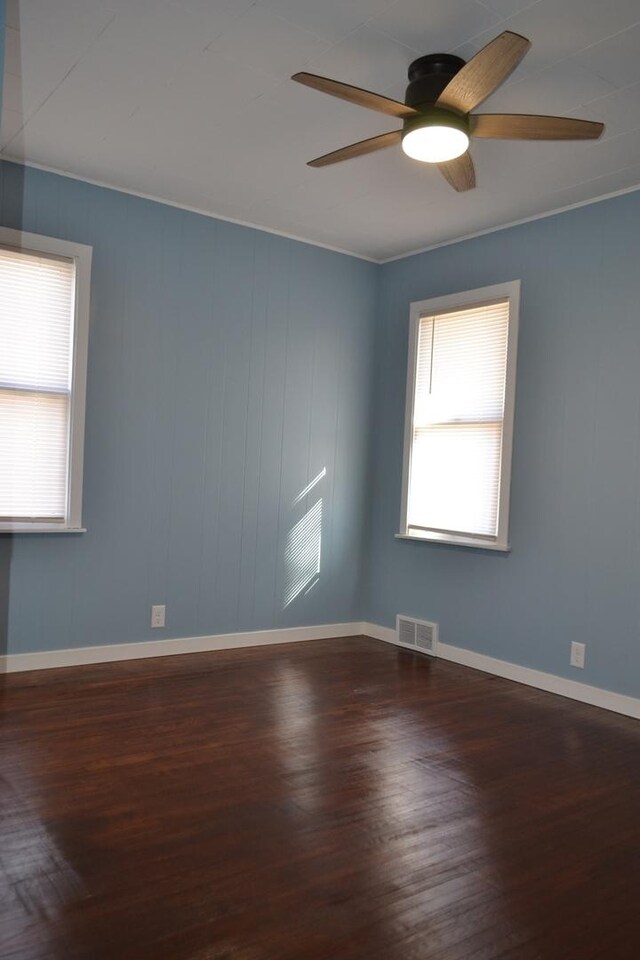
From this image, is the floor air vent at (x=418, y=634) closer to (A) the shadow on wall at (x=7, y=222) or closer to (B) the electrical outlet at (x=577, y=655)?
(B) the electrical outlet at (x=577, y=655)

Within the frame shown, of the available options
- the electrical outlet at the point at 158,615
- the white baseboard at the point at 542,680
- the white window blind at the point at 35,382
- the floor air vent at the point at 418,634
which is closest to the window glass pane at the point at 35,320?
the white window blind at the point at 35,382

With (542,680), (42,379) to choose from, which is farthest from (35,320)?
(542,680)

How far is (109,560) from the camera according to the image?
405 centimetres

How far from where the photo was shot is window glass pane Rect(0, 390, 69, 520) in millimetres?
3709

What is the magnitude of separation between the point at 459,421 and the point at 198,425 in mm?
1613

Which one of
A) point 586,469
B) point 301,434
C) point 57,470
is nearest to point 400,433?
point 301,434

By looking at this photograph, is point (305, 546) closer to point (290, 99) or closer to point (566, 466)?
point (566, 466)

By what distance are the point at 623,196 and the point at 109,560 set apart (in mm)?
3343

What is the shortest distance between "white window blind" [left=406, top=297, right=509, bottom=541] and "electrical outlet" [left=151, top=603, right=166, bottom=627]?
1704 mm

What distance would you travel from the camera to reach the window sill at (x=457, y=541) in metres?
4.22

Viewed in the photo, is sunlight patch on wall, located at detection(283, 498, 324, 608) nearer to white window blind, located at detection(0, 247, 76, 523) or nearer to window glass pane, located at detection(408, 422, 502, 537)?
window glass pane, located at detection(408, 422, 502, 537)

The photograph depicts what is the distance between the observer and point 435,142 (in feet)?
8.46

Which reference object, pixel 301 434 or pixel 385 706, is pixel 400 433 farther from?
pixel 385 706

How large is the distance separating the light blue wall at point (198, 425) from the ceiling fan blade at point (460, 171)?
6.03 feet
